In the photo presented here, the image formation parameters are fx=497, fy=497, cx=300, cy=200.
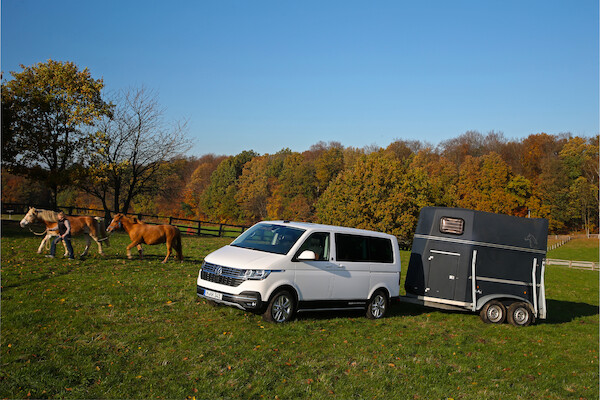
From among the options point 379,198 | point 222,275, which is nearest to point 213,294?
point 222,275

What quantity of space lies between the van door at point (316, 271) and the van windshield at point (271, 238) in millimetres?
311

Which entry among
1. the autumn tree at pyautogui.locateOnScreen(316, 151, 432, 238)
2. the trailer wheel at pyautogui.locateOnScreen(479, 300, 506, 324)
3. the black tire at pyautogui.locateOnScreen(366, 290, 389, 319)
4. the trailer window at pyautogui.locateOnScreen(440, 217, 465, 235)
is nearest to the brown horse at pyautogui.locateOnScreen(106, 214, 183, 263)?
the black tire at pyautogui.locateOnScreen(366, 290, 389, 319)

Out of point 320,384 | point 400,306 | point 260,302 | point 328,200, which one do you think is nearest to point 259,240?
point 260,302

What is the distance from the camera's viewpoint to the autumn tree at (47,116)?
1280 inches

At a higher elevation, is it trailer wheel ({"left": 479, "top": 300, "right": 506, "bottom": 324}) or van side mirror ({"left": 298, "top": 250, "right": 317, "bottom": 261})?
van side mirror ({"left": 298, "top": 250, "right": 317, "bottom": 261})

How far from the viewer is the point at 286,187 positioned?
88.4m

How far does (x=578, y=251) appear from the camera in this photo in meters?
63.8

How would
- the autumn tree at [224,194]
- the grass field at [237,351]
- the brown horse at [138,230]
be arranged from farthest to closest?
the autumn tree at [224,194] → the brown horse at [138,230] → the grass field at [237,351]

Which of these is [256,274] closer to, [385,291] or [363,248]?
[363,248]

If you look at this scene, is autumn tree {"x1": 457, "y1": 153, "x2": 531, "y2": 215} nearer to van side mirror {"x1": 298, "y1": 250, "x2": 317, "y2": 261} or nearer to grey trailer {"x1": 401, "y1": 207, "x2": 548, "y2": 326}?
grey trailer {"x1": 401, "y1": 207, "x2": 548, "y2": 326}

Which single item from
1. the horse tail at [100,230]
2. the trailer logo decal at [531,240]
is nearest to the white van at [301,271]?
the trailer logo decal at [531,240]

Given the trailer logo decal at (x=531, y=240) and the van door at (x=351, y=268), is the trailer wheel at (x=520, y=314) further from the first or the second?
the van door at (x=351, y=268)

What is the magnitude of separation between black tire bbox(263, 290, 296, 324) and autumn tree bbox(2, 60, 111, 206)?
2752 centimetres

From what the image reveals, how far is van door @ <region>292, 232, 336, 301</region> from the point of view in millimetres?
10750
